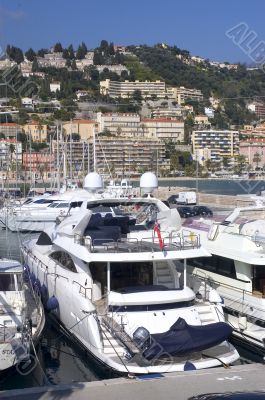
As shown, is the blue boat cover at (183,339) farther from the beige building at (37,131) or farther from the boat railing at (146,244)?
the beige building at (37,131)

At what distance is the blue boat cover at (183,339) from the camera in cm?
964

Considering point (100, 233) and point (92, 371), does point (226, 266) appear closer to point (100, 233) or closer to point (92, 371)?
point (100, 233)

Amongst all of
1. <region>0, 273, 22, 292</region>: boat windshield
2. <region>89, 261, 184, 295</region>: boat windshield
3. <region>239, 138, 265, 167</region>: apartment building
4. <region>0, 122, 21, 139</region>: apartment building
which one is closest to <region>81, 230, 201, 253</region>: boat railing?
<region>89, 261, 184, 295</region>: boat windshield

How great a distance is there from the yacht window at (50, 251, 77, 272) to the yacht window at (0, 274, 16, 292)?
1302 millimetres

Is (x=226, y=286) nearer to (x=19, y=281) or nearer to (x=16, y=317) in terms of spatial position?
(x=19, y=281)

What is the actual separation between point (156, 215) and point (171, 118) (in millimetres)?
166819

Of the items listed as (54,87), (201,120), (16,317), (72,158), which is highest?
(54,87)

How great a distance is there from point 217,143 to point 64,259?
15031 centimetres

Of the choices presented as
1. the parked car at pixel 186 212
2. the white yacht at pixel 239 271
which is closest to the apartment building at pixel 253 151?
the parked car at pixel 186 212

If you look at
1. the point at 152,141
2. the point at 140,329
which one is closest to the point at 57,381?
the point at 140,329

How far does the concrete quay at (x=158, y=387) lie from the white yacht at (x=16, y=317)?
6.07 feet

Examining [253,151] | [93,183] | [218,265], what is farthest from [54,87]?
[218,265]

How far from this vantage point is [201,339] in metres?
9.81

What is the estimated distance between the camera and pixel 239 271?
42.1ft
